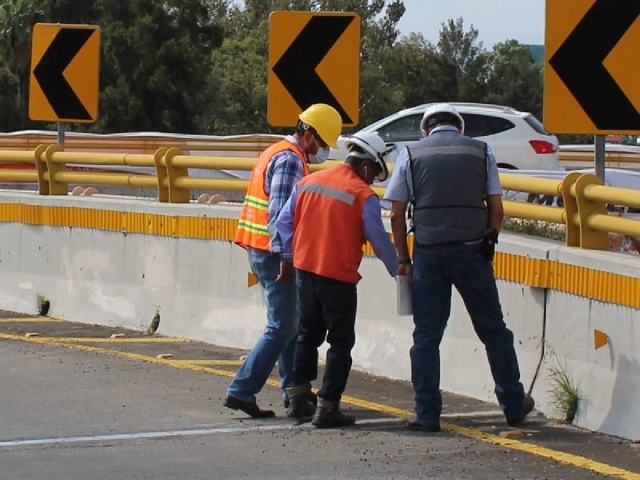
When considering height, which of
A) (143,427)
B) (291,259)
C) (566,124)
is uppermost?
(566,124)

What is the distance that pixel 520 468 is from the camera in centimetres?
719

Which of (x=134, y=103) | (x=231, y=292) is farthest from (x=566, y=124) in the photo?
(x=134, y=103)

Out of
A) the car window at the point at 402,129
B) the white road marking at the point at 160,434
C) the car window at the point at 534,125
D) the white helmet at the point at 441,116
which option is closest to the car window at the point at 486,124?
the car window at the point at 534,125

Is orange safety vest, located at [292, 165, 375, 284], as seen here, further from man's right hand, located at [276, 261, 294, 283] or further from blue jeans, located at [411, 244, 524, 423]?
blue jeans, located at [411, 244, 524, 423]

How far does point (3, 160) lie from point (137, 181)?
187cm

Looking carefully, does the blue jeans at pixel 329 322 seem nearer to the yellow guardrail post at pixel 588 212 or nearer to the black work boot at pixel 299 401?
the black work boot at pixel 299 401

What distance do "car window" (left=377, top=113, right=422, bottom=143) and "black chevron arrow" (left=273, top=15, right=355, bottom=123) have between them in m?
14.1

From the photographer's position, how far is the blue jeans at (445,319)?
8.10m

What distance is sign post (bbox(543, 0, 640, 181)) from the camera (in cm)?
835

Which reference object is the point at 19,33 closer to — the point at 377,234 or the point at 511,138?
the point at 511,138

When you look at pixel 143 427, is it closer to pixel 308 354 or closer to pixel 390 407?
pixel 308 354

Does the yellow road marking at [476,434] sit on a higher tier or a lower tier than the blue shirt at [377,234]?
lower

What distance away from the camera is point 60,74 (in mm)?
13016

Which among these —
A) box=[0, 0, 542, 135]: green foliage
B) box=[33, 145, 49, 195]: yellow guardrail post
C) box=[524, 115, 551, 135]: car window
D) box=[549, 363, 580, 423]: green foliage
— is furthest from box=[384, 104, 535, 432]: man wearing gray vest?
box=[0, 0, 542, 135]: green foliage
